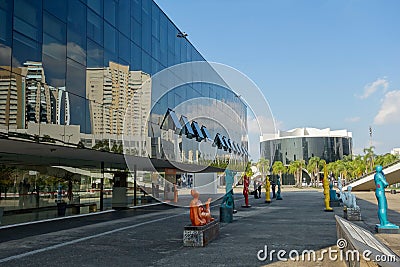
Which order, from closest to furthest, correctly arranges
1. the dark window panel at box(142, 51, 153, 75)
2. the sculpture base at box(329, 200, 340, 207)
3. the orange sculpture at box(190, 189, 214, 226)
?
the orange sculpture at box(190, 189, 214, 226), the dark window panel at box(142, 51, 153, 75), the sculpture base at box(329, 200, 340, 207)

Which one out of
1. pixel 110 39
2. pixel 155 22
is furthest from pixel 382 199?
pixel 155 22

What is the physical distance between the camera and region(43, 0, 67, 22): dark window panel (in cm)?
1631

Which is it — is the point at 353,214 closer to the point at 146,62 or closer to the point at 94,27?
the point at 94,27

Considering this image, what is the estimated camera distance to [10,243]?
43.7 feet

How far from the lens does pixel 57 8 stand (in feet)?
55.6

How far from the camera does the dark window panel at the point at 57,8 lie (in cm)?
1631

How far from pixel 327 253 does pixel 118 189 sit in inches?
923

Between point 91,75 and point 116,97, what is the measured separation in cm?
220

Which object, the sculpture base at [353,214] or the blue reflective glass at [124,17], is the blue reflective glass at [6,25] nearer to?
the blue reflective glass at [124,17]

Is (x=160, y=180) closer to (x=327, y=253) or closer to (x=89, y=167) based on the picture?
(x=89, y=167)

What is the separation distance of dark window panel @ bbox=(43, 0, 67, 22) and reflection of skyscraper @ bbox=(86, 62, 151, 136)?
2.76 m

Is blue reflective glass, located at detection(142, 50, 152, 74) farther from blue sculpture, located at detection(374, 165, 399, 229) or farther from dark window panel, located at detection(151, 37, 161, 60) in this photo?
blue sculpture, located at detection(374, 165, 399, 229)

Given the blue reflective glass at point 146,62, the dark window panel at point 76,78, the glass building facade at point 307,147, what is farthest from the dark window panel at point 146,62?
the glass building facade at point 307,147

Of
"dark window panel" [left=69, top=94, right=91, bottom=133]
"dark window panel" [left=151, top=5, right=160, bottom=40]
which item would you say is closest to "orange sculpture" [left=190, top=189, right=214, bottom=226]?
"dark window panel" [left=69, top=94, right=91, bottom=133]
